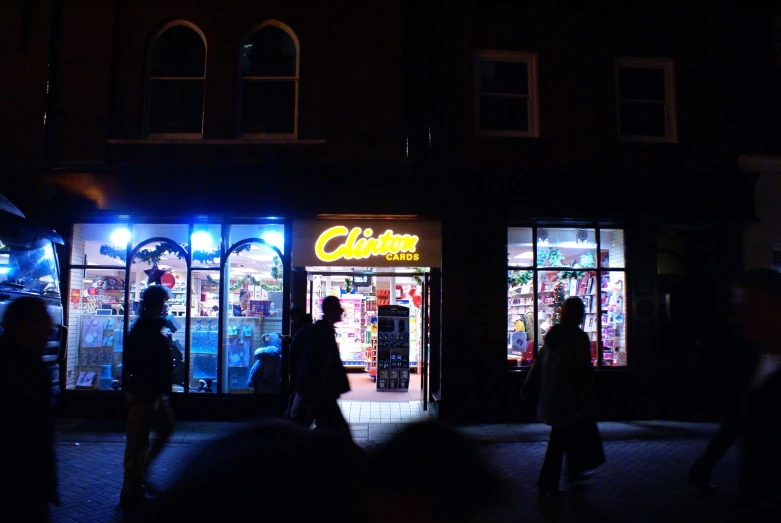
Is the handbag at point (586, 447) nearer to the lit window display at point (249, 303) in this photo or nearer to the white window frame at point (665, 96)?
the lit window display at point (249, 303)

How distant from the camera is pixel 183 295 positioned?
9.83 m

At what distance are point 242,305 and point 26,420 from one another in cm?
695

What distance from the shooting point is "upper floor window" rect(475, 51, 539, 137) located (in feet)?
33.6

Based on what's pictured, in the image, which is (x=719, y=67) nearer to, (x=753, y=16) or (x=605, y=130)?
(x=753, y=16)

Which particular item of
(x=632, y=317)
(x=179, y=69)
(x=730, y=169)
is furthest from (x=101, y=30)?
(x=730, y=169)

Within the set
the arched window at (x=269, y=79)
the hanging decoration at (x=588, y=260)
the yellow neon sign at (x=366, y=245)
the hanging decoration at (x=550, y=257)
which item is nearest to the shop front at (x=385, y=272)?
the yellow neon sign at (x=366, y=245)

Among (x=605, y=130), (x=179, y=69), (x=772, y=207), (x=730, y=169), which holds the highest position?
(x=179, y=69)

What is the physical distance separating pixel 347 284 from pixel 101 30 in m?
7.32

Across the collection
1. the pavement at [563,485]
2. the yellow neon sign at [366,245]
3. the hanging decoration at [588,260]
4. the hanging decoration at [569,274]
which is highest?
the yellow neon sign at [366,245]

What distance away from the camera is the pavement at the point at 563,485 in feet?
17.5

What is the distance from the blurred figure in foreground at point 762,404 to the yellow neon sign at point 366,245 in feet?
22.9

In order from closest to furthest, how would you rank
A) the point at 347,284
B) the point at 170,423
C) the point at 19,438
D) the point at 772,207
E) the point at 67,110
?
the point at 19,438 < the point at 170,423 < the point at 67,110 < the point at 772,207 < the point at 347,284

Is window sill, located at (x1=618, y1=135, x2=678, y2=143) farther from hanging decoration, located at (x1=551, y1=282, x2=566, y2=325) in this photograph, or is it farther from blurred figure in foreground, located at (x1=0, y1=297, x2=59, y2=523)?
blurred figure in foreground, located at (x1=0, y1=297, x2=59, y2=523)

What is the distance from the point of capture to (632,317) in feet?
32.7
